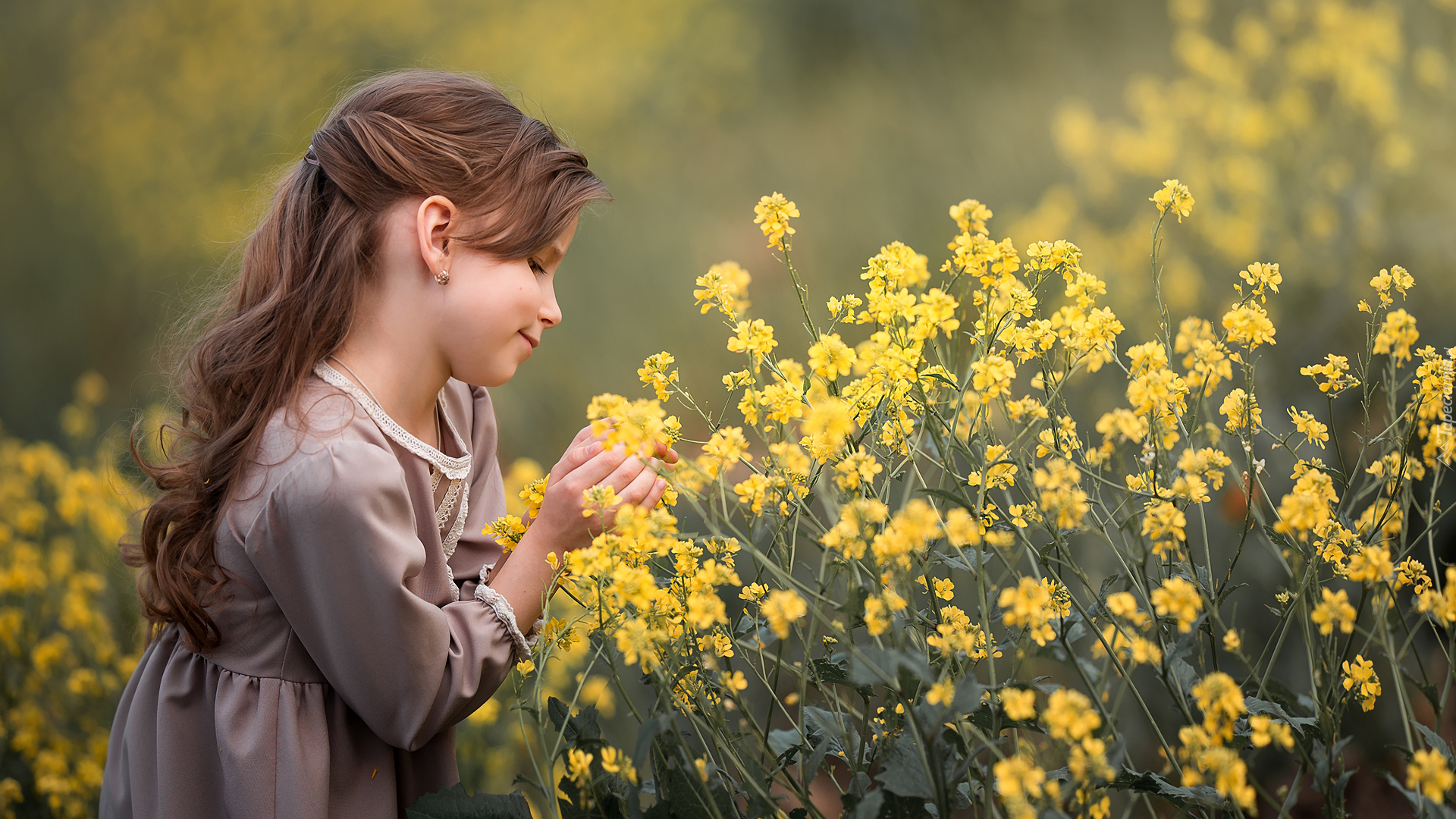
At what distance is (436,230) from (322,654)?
1.72 ft

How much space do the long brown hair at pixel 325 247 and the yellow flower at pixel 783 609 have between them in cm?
66

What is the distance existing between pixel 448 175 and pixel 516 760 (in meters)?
1.66

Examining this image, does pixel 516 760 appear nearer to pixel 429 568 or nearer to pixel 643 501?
pixel 429 568

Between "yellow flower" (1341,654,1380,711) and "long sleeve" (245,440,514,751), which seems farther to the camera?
"long sleeve" (245,440,514,751)

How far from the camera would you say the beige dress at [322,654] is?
100cm

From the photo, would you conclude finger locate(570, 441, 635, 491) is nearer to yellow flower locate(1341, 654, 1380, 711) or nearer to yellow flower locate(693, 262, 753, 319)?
yellow flower locate(693, 262, 753, 319)

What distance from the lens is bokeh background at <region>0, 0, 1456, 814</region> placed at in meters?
2.60

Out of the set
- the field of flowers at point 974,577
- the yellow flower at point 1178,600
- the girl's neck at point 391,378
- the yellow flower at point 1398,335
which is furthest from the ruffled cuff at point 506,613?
the yellow flower at point 1398,335

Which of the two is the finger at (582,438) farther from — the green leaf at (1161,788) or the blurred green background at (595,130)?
the blurred green background at (595,130)

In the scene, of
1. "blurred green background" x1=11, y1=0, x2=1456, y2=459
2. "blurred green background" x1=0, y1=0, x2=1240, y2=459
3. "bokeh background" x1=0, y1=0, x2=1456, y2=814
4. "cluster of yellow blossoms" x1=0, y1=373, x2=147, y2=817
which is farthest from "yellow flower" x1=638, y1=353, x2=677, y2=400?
"blurred green background" x1=0, y1=0, x2=1240, y2=459

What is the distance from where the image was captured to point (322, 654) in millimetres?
1047

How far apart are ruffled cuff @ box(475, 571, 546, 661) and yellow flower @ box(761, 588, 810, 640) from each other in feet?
1.64

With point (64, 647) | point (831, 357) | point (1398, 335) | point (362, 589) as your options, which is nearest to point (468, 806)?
point (362, 589)

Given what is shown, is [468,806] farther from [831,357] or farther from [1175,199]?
[1175,199]
